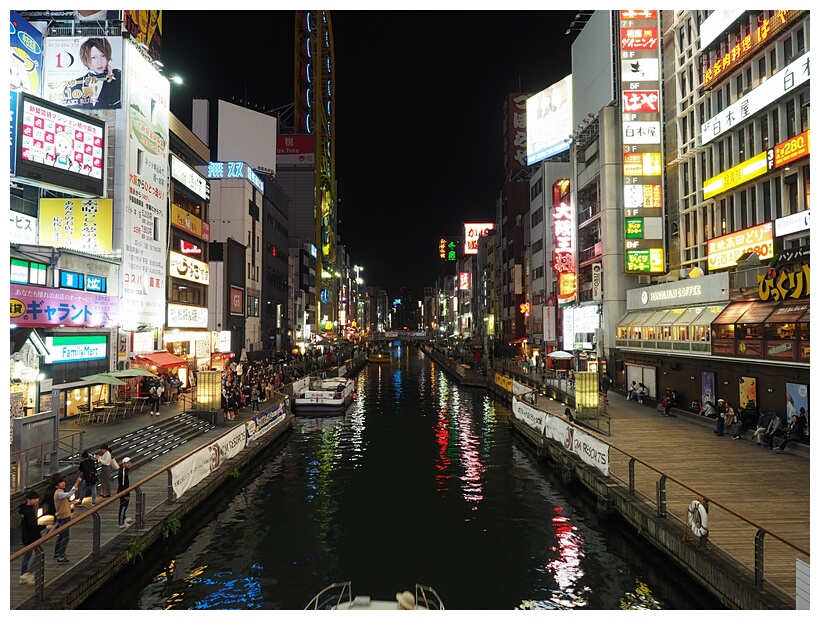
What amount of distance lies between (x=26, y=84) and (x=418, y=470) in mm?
31169

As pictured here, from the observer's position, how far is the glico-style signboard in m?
43.7

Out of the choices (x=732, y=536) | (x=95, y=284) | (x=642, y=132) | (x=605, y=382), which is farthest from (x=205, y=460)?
(x=642, y=132)

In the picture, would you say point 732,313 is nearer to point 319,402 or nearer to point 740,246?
point 740,246

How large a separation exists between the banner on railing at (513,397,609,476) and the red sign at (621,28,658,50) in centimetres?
2986

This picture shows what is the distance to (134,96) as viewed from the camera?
122 feet

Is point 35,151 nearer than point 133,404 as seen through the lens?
Yes

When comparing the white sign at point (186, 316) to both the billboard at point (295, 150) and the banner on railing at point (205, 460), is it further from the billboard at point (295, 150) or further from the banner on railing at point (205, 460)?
the billboard at point (295, 150)

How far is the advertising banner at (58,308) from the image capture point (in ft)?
82.1

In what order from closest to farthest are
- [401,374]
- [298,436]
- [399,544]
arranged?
[399,544]
[298,436]
[401,374]

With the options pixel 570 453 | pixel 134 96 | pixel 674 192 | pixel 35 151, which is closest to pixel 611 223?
pixel 674 192

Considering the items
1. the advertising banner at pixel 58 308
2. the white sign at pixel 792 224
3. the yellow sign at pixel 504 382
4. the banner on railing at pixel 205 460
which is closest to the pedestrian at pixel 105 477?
the banner on railing at pixel 205 460

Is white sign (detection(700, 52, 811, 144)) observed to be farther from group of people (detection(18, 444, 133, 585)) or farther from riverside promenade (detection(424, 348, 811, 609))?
group of people (detection(18, 444, 133, 585))

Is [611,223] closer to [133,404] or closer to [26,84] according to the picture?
[133,404]

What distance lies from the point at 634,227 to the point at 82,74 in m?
39.7
